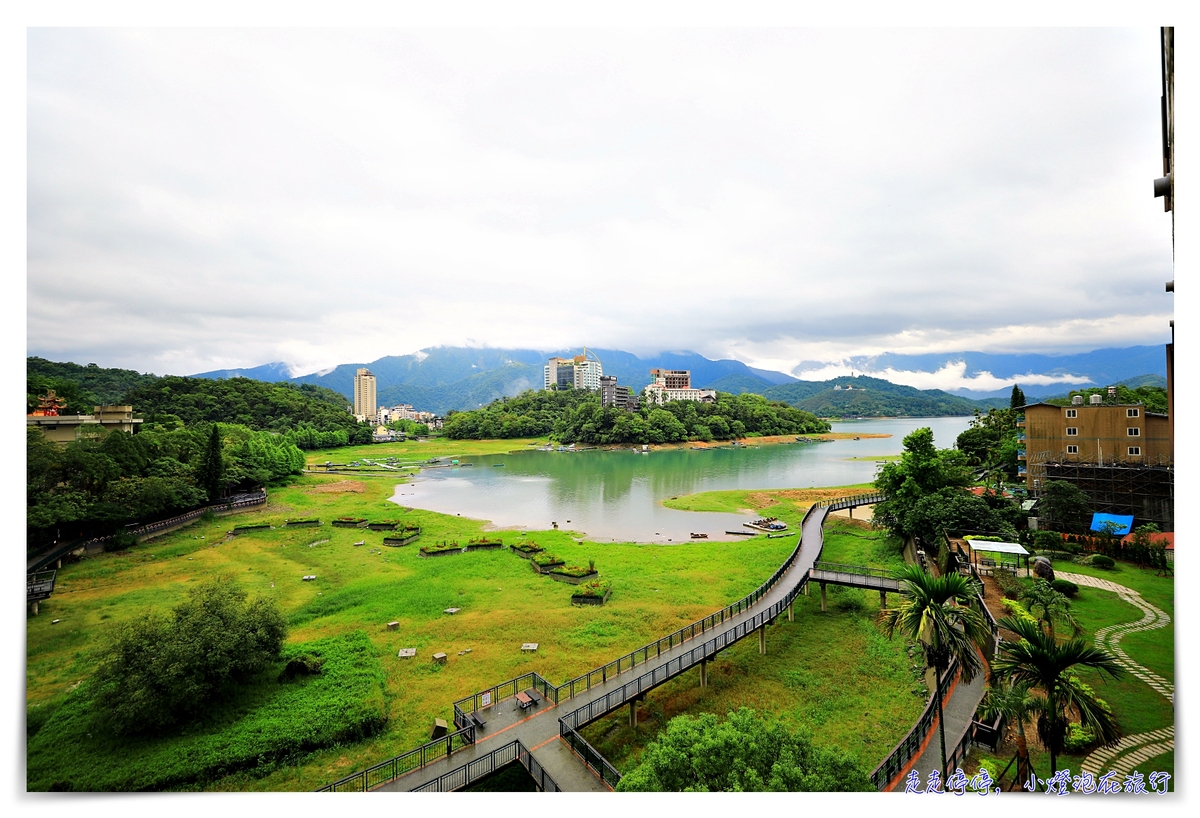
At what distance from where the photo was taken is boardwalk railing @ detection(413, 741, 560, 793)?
603cm

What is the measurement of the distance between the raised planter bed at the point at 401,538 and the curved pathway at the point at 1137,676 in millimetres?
18585

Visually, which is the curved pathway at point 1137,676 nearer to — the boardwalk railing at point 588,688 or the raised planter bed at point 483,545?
the boardwalk railing at point 588,688

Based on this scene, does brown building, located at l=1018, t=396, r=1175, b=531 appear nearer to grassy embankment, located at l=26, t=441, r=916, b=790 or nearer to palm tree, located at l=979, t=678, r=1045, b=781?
grassy embankment, located at l=26, t=441, r=916, b=790

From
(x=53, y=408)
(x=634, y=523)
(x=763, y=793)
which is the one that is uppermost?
(x=53, y=408)

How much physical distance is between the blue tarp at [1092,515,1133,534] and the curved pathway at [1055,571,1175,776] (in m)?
5.14

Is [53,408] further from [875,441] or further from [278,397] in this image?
[875,441]

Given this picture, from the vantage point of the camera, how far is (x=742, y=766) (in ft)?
15.7

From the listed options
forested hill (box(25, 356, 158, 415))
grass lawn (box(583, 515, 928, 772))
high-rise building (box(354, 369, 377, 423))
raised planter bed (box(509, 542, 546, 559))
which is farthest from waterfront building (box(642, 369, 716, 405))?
grass lawn (box(583, 515, 928, 772))

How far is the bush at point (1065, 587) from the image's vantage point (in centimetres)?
1189

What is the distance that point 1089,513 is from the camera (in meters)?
16.8

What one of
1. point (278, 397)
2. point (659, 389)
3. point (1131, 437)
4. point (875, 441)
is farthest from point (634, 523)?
point (659, 389)

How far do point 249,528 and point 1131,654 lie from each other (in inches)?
1032

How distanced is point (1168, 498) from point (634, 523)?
1818 cm

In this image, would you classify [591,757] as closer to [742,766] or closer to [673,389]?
[742,766]
